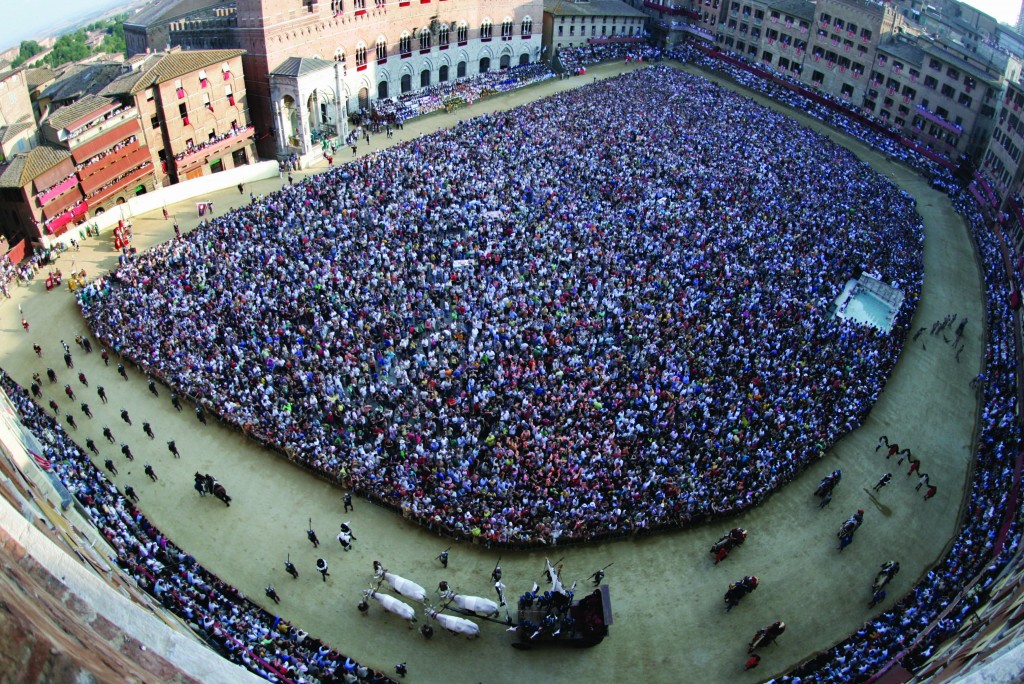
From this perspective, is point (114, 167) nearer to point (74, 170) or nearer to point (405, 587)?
point (74, 170)

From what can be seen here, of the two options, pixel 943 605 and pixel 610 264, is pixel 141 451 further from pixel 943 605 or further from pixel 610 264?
pixel 943 605

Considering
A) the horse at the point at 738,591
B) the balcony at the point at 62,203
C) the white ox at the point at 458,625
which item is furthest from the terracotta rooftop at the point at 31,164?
the horse at the point at 738,591

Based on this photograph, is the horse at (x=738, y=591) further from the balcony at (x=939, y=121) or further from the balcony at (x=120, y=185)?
the balcony at (x=939, y=121)

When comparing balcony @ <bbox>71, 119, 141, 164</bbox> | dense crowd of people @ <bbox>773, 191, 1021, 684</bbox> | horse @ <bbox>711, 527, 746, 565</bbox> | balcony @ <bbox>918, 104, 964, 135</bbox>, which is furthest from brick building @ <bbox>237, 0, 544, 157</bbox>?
dense crowd of people @ <bbox>773, 191, 1021, 684</bbox>

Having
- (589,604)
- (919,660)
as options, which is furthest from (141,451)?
(919,660)

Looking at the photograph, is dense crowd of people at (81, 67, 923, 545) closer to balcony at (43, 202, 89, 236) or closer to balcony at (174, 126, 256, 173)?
balcony at (43, 202, 89, 236)

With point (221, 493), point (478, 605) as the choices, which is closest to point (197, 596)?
point (221, 493)
